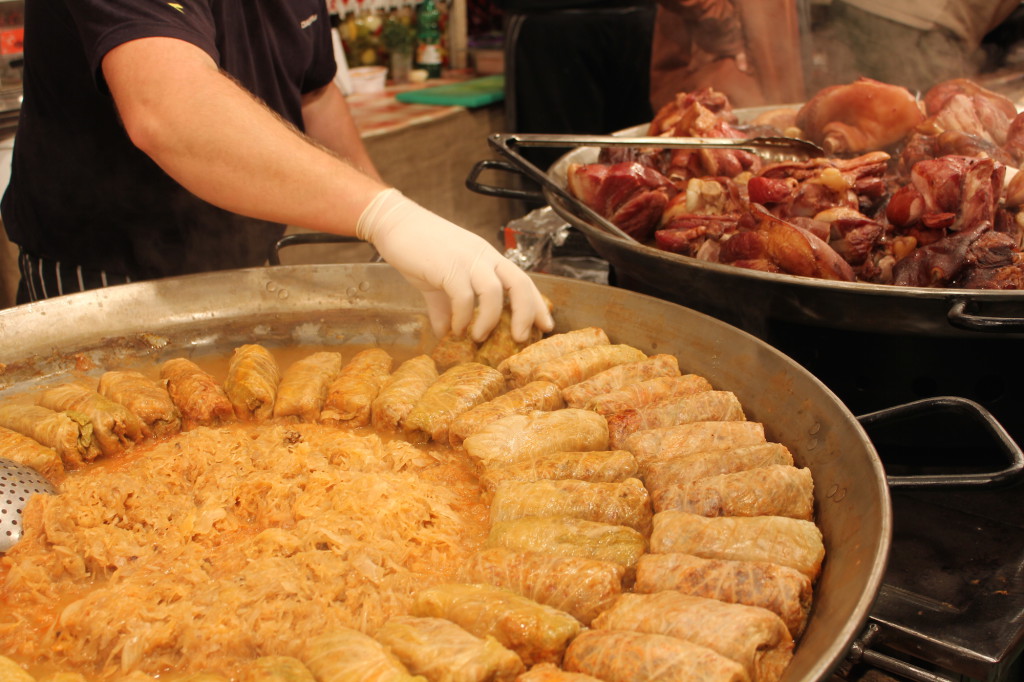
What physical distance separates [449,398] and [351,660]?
127 centimetres

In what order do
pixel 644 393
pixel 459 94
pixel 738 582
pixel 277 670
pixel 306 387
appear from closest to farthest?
1. pixel 277 670
2. pixel 738 582
3. pixel 644 393
4. pixel 306 387
5. pixel 459 94

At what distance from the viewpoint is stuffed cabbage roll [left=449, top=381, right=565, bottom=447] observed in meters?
2.85

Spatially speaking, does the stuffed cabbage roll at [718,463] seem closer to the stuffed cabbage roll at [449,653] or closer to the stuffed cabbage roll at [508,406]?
the stuffed cabbage roll at [508,406]

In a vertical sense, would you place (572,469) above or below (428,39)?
below

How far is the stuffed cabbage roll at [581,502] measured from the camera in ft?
7.95

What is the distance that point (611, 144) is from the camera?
154 inches

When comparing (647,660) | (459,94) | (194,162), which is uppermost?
(194,162)

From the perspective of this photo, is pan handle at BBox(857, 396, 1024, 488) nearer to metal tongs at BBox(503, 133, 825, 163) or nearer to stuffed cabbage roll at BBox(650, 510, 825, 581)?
stuffed cabbage roll at BBox(650, 510, 825, 581)

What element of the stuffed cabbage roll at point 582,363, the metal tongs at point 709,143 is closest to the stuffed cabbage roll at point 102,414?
the stuffed cabbage roll at point 582,363

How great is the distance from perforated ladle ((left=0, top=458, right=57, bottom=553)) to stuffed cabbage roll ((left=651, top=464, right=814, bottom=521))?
2060mm

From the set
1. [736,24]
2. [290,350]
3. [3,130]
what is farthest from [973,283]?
[3,130]

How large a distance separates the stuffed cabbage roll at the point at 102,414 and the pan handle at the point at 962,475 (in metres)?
2.63

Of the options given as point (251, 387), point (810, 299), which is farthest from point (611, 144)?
point (251, 387)

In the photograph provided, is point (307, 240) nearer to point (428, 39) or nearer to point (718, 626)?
point (718, 626)
